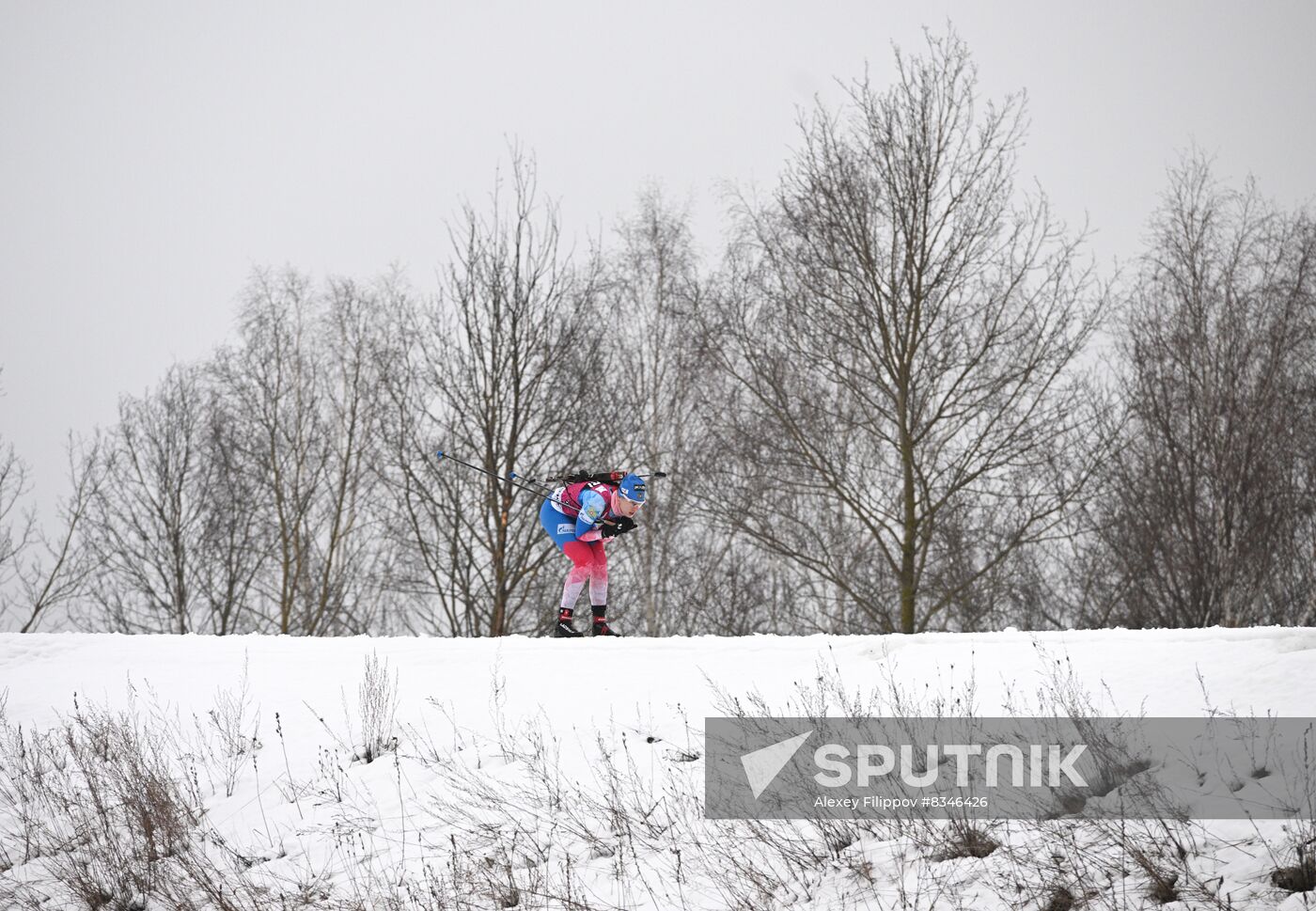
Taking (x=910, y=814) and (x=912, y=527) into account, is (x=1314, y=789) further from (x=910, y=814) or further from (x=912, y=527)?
(x=912, y=527)

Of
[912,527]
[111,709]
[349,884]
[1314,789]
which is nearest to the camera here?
[1314,789]

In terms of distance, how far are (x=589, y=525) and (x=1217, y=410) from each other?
10400 mm

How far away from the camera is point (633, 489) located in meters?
10.2

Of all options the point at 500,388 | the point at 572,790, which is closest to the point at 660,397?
the point at 500,388

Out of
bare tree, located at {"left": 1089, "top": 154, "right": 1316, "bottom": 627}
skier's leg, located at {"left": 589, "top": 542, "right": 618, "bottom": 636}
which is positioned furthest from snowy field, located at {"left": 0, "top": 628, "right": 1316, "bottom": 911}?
bare tree, located at {"left": 1089, "top": 154, "right": 1316, "bottom": 627}

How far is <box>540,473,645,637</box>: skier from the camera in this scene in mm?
10219

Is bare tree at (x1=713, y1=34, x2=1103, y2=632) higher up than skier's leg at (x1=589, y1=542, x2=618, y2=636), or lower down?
higher up

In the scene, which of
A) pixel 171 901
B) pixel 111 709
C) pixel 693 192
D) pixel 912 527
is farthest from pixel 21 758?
pixel 693 192

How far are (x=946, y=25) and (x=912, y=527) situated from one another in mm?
7074

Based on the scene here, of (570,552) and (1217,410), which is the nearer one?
(570,552)

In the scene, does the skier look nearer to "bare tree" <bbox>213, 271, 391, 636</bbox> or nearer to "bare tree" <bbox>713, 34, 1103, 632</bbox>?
"bare tree" <bbox>713, 34, 1103, 632</bbox>

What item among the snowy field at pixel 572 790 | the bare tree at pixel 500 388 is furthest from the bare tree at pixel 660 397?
the snowy field at pixel 572 790

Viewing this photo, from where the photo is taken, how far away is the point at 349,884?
5484 mm

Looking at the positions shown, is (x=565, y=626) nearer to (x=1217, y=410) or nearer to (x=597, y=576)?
(x=597, y=576)
